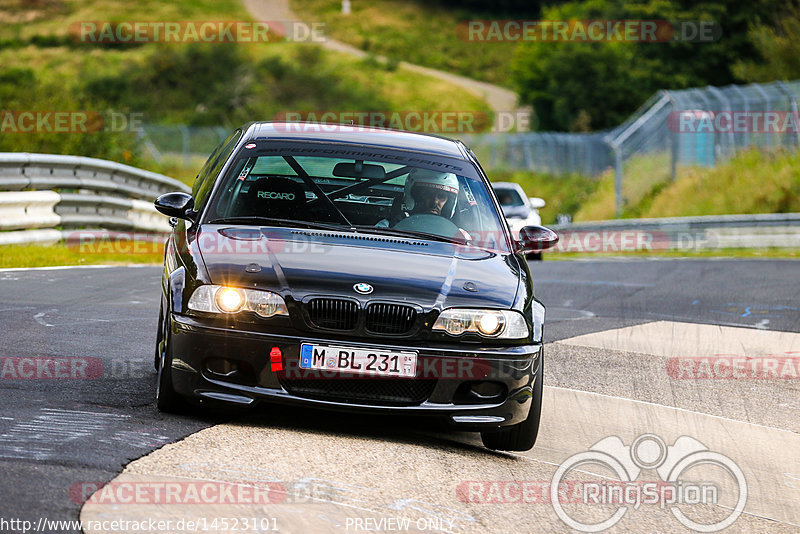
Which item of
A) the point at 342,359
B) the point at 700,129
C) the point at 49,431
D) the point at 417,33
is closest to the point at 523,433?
the point at 342,359

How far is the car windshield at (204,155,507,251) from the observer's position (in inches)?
269

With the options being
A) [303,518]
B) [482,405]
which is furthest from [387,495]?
[482,405]

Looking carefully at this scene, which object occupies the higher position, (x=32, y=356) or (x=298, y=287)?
(x=298, y=287)

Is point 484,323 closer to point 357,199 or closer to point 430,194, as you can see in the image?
point 430,194

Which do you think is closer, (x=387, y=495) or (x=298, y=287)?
(x=387, y=495)

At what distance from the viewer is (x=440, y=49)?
391 ft

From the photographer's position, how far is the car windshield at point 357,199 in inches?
269

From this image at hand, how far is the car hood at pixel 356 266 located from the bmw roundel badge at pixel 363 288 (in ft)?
0.05

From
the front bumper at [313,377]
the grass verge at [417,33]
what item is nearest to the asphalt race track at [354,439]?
the front bumper at [313,377]

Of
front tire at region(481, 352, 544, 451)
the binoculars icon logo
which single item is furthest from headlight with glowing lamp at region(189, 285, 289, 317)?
the binoculars icon logo

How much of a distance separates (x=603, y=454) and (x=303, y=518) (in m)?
2.15

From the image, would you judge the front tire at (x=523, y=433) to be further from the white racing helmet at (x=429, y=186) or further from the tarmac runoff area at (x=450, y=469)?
the white racing helmet at (x=429, y=186)

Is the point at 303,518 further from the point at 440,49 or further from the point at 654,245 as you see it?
the point at 440,49

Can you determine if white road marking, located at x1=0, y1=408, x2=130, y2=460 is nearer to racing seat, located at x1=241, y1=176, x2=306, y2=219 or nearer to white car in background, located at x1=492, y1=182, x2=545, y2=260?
racing seat, located at x1=241, y1=176, x2=306, y2=219
